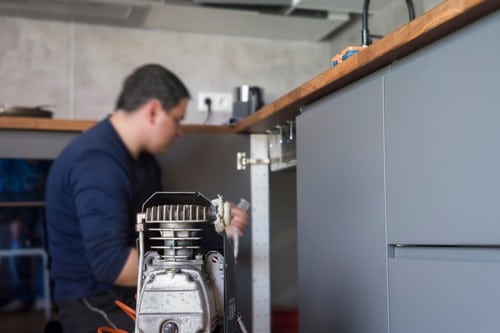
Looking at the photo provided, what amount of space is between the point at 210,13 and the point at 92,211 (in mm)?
1467

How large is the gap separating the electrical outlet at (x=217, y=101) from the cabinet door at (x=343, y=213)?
1.60 meters

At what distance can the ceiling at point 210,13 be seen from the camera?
2.62 m

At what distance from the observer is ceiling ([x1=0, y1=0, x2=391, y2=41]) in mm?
2619

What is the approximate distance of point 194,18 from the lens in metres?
2.86

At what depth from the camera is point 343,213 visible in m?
1.29

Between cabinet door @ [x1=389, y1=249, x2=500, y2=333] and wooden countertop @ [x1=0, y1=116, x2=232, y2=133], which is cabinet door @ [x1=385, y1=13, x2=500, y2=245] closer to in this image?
cabinet door @ [x1=389, y1=249, x2=500, y2=333]

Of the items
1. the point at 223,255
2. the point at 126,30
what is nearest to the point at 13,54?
the point at 126,30

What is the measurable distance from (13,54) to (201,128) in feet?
3.75

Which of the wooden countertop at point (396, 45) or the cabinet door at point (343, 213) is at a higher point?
the wooden countertop at point (396, 45)

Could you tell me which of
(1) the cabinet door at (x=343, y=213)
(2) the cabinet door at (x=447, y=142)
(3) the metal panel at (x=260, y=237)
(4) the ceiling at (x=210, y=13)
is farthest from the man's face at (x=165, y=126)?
(2) the cabinet door at (x=447, y=142)

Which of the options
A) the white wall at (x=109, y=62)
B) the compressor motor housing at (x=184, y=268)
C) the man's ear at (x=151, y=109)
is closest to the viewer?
the compressor motor housing at (x=184, y=268)

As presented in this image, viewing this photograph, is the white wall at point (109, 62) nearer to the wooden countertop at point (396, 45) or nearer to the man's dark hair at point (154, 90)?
the man's dark hair at point (154, 90)

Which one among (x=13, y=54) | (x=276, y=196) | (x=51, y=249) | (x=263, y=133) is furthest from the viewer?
(x=13, y=54)

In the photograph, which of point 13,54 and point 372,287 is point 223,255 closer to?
point 372,287
